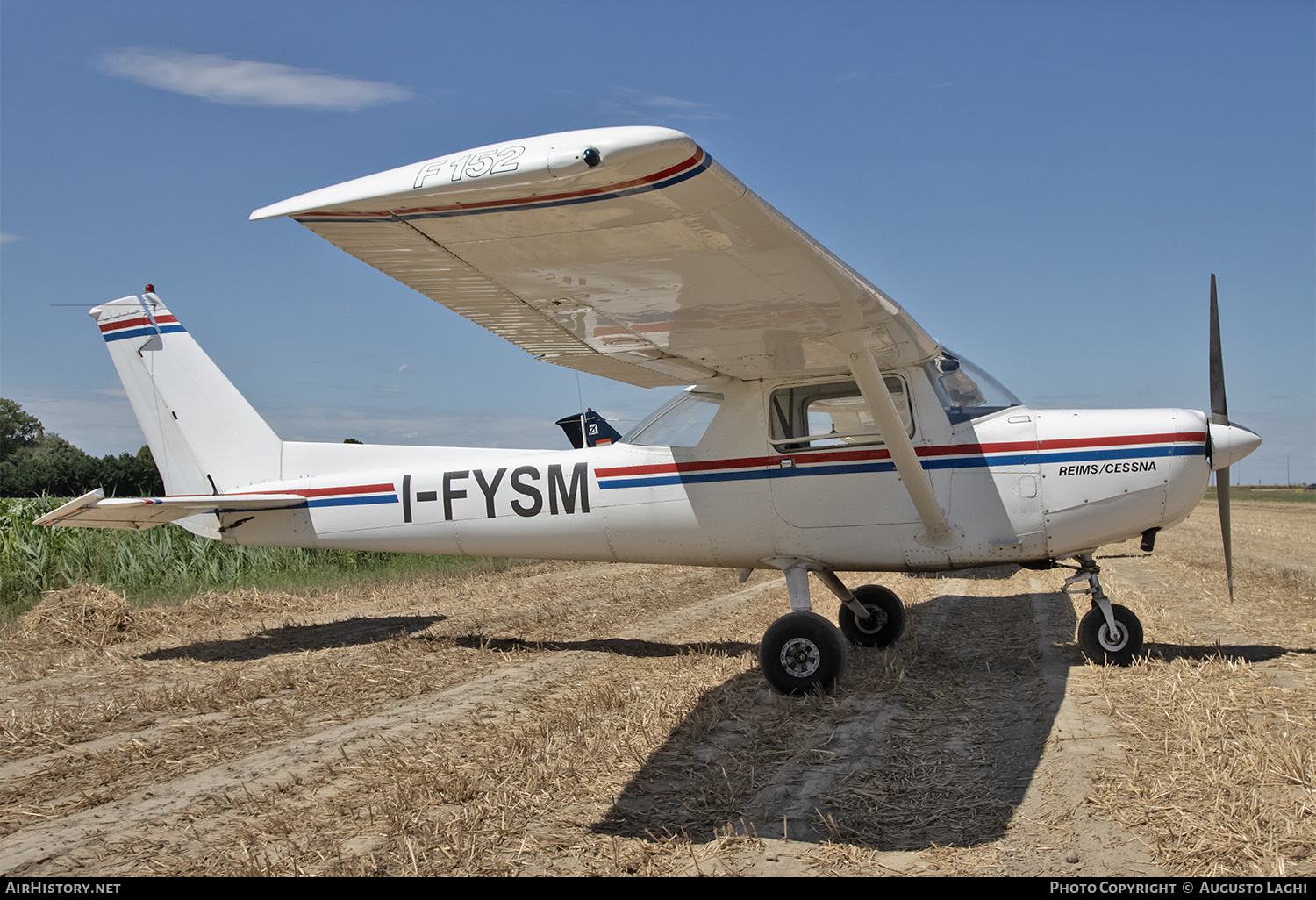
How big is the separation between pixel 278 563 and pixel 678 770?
1195 centimetres

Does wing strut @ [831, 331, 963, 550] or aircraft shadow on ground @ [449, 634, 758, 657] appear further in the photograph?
aircraft shadow on ground @ [449, 634, 758, 657]

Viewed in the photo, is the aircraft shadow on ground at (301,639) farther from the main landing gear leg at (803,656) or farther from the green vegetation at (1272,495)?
the green vegetation at (1272,495)

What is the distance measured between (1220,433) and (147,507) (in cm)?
864

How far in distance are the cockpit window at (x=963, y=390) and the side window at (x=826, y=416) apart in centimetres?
29

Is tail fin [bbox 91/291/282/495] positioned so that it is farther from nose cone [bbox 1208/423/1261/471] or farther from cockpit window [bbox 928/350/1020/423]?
nose cone [bbox 1208/423/1261/471]

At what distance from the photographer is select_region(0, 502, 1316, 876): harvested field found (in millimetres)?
3264

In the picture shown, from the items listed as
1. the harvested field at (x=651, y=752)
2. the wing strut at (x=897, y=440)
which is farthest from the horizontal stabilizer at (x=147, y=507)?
the wing strut at (x=897, y=440)

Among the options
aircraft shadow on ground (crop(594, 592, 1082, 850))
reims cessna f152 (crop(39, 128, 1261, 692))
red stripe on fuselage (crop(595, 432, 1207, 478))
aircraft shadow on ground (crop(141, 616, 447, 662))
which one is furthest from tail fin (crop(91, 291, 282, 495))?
aircraft shadow on ground (crop(594, 592, 1082, 850))

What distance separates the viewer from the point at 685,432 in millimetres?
6883

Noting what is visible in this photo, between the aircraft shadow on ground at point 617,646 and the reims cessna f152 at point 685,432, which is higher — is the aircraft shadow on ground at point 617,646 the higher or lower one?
the lower one

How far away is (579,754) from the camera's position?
14.5 feet

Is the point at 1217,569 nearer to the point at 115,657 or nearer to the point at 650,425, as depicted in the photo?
the point at 650,425

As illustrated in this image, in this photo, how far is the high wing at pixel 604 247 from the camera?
2.93 metres

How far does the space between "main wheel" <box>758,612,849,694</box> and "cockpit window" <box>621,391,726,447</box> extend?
5.67 ft
